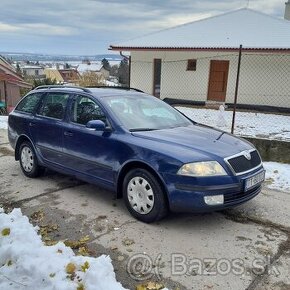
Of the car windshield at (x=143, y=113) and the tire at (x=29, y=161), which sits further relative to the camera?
the tire at (x=29, y=161)

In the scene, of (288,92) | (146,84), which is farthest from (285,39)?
(146,84)

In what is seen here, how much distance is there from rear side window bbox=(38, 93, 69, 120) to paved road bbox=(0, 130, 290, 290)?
1127 millimetres

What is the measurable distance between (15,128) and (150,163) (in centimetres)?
326

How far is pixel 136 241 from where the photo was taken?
13.4 feet

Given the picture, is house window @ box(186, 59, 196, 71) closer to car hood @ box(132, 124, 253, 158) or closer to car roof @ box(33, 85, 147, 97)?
car roof @ box(33, 85, 147, 97)

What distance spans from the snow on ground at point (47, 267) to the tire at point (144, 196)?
1.03 meters

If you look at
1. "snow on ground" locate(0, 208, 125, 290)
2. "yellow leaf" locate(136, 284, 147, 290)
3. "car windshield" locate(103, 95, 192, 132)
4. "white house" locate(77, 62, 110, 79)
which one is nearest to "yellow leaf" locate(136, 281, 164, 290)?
"yellow leaf" locate(136, 284, 147, 290)

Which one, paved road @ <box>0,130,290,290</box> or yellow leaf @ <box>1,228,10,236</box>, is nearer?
paved road @ <box>0,130,290,290</box>

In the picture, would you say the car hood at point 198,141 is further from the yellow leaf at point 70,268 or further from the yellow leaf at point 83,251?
the yellow leaf at point 70,268

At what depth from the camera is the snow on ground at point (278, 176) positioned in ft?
20.3

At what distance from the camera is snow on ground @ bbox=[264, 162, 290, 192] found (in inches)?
243

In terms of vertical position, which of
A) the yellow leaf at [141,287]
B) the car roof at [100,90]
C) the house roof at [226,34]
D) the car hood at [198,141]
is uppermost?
the house roof at [226,34]

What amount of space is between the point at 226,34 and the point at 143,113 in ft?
45.9

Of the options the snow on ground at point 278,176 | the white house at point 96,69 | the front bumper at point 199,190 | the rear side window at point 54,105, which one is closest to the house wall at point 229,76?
the snow on ground at point 278,176
